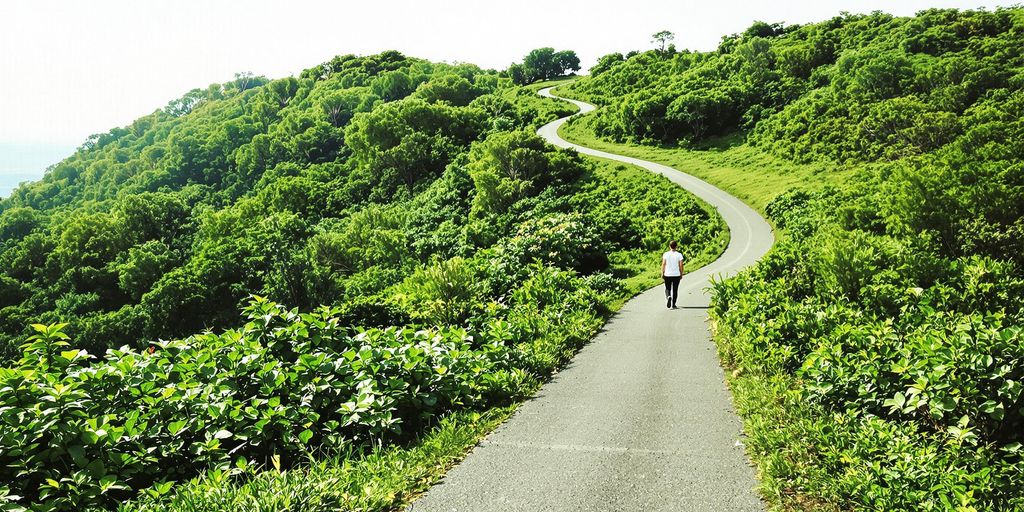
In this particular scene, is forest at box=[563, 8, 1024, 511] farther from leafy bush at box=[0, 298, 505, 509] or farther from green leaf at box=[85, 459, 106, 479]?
green leaf at box=[85, 459, 106, 479]

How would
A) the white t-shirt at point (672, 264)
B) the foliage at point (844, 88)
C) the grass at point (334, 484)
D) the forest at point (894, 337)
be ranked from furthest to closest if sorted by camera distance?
the foliage at point (844, 88)
the white t-shirt at point (672, 264)
the forest at point (894, 337)
the grass at point (334, 484)

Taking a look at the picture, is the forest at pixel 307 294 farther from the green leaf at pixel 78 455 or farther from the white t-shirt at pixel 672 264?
the white t-shirt at pixel 672 264

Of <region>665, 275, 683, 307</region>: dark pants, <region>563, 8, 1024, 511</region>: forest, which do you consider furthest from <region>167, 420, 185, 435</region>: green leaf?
<region>665, 275, 683, 307</region>: dark pants

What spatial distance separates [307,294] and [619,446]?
120 feet

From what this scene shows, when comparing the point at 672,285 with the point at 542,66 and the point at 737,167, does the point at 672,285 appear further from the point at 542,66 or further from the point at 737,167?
the point at 542,66

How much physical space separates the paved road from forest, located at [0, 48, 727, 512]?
0.52 meters

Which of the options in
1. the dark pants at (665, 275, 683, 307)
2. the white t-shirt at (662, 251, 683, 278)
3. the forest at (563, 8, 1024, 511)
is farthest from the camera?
the dark pants at (665, 275, 683, 307)

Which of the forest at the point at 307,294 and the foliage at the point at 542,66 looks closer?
the forest at the point at 307,294

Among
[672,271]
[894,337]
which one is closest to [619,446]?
[894,337]

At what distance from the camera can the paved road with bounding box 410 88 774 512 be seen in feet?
16.6

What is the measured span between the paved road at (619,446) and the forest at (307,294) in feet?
1.69

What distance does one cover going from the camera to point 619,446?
6180 mm

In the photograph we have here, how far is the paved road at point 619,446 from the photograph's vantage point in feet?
16.6

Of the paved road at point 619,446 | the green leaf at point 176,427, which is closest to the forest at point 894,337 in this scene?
the paved road at point 619,446
